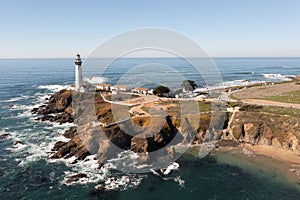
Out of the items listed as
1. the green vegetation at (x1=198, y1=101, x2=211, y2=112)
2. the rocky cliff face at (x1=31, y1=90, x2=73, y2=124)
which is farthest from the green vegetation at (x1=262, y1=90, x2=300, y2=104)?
the rocky cliff face at (x1=31, y1=90, x2=73, y2=124)

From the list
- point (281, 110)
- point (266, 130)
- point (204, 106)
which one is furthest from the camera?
point (204, 106)

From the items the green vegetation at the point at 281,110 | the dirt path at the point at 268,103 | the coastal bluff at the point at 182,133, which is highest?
the dirt path at the point at 268,103

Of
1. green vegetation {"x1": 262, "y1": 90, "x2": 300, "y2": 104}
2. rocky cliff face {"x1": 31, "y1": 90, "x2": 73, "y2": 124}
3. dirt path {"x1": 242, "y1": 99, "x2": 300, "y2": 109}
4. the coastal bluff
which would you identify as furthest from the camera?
rocky cliff face {"x1": 31, "y1": 90, "x2": 73, "y2": 124}

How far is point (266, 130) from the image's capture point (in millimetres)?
44094

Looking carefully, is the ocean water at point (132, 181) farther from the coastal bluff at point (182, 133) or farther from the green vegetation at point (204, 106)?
the green vegetation at point (204, 106)

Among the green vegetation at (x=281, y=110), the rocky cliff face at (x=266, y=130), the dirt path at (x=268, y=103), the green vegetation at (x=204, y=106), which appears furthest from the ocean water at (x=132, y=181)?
the dirt path at (x=268, y=103)

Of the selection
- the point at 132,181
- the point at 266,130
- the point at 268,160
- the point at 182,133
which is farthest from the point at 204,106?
the point at 132,181

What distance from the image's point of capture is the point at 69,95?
69375mm

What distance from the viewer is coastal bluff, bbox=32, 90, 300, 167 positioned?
134 ft

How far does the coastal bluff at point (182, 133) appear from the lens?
40.8m

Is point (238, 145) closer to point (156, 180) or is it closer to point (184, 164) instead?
point (184, 164)

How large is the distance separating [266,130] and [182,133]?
15.5 metres

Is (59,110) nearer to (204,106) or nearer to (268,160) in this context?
(204,106)

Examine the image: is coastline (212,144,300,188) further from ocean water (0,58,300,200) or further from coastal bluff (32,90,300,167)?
coastal bluff (32,90,300,167)
